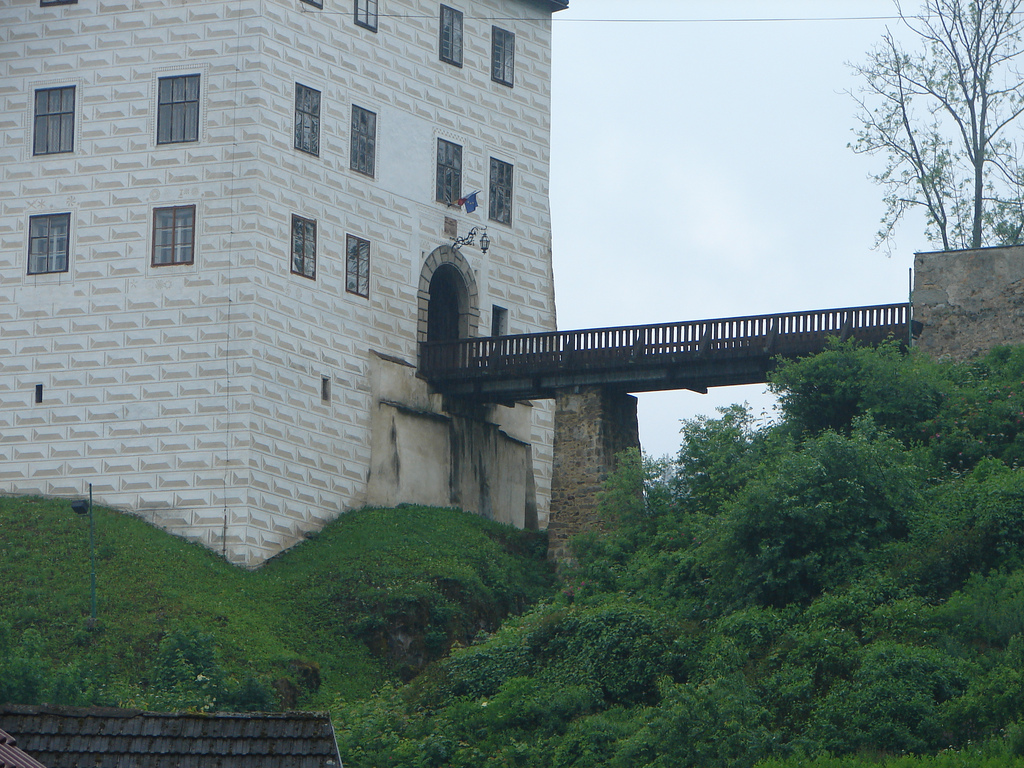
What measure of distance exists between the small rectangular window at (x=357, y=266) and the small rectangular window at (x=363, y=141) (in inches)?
79.2

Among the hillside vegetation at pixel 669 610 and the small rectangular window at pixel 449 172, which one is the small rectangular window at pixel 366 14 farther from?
the hillside vegetation at pixel 669 610

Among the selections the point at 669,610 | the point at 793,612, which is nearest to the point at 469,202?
the point at 669,610

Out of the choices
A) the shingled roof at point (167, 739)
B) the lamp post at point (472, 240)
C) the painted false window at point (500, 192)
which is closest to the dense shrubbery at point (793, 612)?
the shingled roof at point (167, 739)

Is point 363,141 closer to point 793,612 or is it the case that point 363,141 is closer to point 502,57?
point 502,57

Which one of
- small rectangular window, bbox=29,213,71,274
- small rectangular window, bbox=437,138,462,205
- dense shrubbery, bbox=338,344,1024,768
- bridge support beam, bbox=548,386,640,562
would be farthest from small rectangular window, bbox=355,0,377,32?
dense shrubbery, bbox=338,344,1024,768

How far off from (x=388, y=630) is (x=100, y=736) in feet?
76.8

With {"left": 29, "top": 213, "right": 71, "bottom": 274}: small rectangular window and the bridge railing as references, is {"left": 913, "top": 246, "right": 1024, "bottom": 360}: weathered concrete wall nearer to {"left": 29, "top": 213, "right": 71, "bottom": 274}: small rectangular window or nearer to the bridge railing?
the bridge railing

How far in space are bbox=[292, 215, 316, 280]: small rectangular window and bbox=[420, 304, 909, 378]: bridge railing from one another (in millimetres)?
4832

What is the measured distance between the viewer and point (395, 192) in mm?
52844

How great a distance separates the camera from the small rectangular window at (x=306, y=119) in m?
50.2

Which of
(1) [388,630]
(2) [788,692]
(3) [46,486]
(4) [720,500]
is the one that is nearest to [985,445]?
(4) [720,500]

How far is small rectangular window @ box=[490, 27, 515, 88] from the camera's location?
187 ft

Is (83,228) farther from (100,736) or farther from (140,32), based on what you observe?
(100,736)

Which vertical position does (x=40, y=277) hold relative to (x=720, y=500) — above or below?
above
